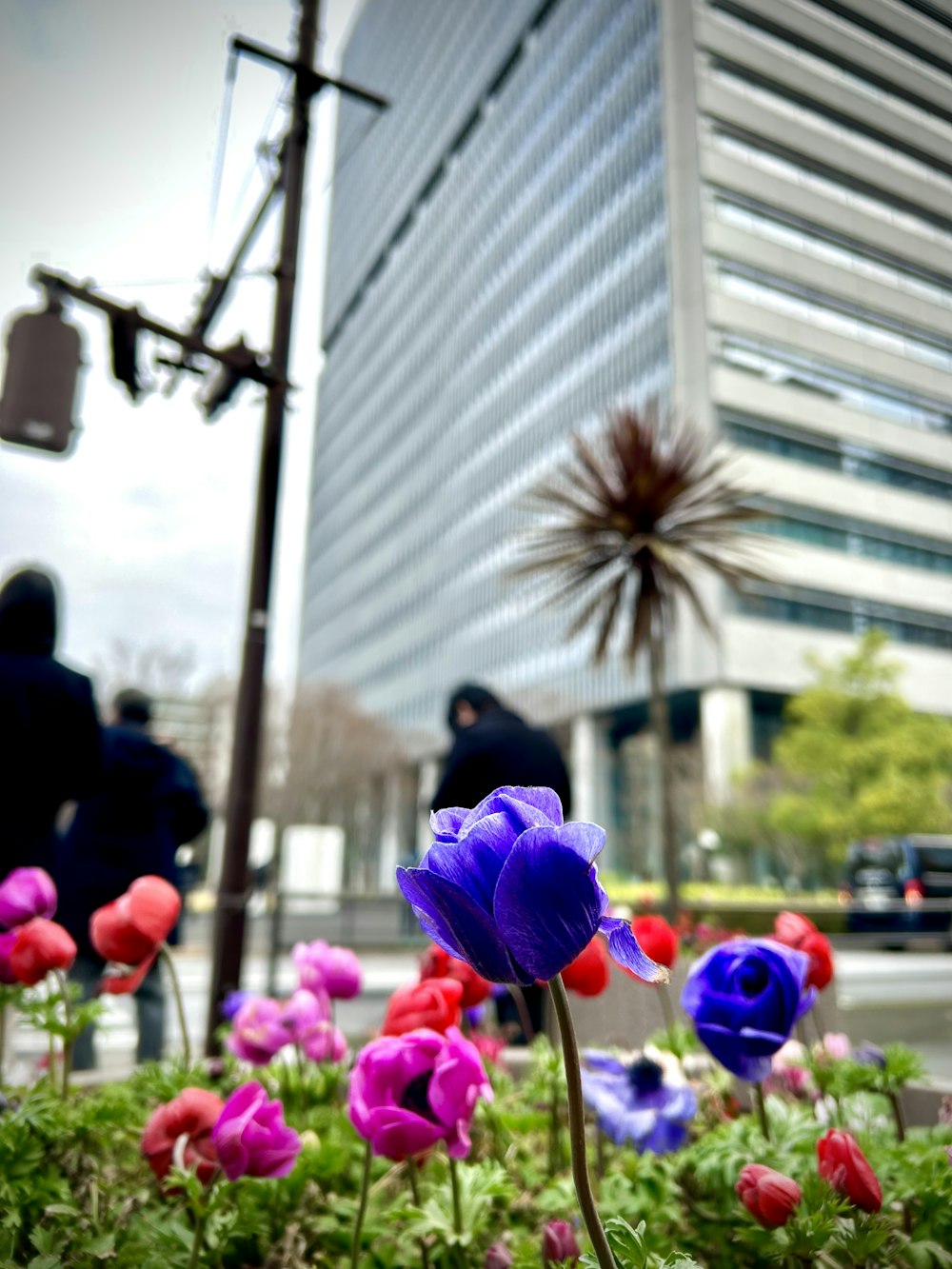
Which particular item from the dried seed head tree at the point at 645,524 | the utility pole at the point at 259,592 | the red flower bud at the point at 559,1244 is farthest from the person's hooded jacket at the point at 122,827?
the dried seed head tree at the point at 645,524

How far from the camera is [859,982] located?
1146 cm

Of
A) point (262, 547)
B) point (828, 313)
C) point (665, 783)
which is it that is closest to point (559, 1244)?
point (262, 547)

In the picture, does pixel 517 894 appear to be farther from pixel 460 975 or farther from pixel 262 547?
pixel 262 547

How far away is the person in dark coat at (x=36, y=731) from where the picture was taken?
2.55m

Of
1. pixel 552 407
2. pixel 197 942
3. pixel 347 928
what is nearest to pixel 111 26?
pixel 347 928

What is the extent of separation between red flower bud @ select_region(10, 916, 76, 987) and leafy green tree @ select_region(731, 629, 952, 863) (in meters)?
24.7

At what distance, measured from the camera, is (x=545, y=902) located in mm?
574

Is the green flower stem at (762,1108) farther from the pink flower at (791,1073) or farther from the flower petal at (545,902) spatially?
the flower petal at (545,902)

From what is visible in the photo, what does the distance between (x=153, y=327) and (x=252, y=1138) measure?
15.7 feet

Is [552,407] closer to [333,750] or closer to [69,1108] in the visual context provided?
[333,750]

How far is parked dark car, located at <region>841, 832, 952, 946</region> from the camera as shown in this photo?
16.3m

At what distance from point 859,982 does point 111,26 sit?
12.4 metres

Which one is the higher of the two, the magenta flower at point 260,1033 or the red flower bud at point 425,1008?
the red flower bud at point 425,1008

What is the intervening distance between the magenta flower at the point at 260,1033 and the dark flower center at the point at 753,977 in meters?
0.90
